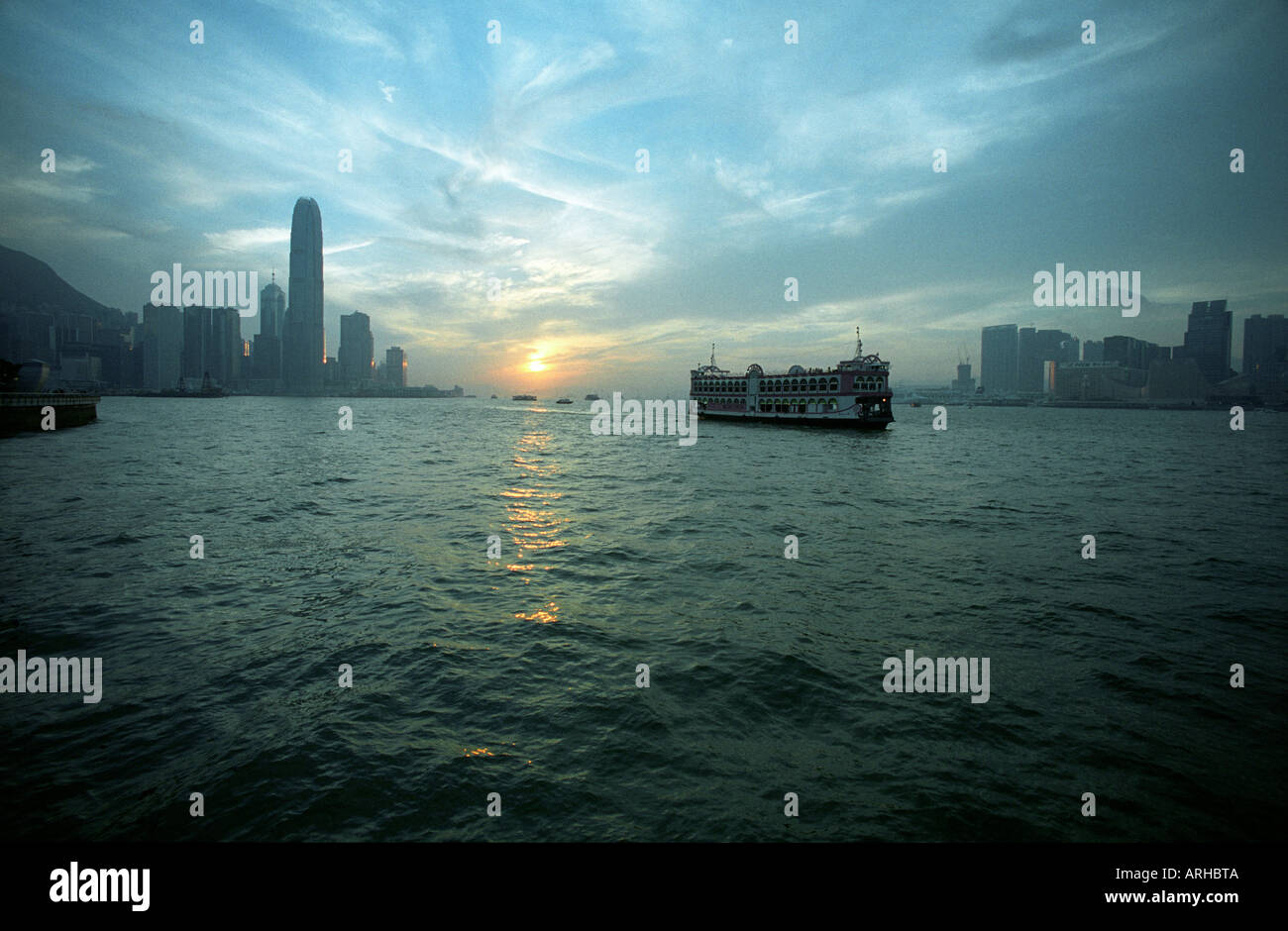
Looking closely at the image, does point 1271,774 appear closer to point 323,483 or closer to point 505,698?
point 505,698

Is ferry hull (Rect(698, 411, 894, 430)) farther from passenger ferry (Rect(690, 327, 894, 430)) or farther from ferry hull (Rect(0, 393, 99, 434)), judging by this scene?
ferry hull (Rect(0, 393, 99, 434))

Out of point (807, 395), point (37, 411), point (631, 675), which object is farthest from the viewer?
point (807, 395)

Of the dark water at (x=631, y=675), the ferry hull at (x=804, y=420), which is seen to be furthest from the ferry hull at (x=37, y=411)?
the ferry hull at (x=804, y=420)

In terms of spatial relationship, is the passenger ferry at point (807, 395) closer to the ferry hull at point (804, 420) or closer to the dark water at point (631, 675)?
the ferry hull at point (804, 420)

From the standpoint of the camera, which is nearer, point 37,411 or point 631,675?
point 631,675

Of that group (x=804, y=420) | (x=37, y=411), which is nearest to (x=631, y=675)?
(x=37, y=411)

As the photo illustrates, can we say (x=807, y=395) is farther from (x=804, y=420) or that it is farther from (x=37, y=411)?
(x=37, y=411)

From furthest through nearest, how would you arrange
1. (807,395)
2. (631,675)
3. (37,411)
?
1. (807,395)
2. (37,411)
3. (631,675)
